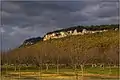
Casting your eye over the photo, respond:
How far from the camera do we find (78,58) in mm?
121000

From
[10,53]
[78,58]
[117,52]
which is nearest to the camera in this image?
[78,58]

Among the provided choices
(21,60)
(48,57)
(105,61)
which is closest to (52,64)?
(48,57)

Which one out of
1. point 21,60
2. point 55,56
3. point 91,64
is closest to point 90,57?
point 91,64

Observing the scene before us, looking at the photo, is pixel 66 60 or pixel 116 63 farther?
pixel 66 60

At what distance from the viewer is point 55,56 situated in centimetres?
14850

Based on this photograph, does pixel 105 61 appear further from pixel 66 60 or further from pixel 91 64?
pixel 66 60

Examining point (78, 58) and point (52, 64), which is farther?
point (52, 64)

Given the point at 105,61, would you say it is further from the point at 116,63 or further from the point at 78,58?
the point at 78,58

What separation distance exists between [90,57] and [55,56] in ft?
73.9

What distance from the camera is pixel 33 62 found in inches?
5689

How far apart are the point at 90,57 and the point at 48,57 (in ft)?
74.4

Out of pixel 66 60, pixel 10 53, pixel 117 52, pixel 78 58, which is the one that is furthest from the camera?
pixel 10 53

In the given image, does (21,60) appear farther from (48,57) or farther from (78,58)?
(78,58)

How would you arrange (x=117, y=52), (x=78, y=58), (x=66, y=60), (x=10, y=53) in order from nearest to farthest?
(x=78, y=58)
(x=117, y=52)
(x=66, y=60)
(x=10, y=53)
